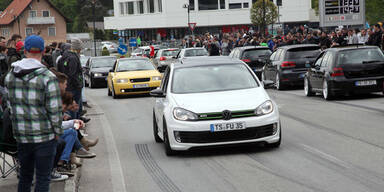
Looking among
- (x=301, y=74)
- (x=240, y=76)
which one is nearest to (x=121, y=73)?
(x=301, y=74)

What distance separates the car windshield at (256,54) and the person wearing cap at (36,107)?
73.3ft

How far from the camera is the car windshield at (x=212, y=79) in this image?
1065 centimetres

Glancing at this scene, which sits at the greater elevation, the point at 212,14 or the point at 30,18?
the point at 30,18

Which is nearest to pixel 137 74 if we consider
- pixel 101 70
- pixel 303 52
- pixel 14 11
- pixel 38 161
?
pixel 303 52

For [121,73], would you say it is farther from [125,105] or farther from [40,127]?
[40,127]

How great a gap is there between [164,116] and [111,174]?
1660mm

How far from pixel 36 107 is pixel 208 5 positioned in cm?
8763

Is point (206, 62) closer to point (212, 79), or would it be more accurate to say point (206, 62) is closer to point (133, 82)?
point (212, 79)

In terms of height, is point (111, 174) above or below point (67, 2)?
below

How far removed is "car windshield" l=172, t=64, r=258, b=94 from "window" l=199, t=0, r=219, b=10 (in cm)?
8186

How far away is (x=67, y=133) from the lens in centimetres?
848

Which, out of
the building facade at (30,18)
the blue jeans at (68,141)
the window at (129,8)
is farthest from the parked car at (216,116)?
the building facade at (30,18)

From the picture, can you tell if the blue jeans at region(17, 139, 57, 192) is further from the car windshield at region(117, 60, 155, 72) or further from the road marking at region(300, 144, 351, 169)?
the car windshield at region(117, 60, 155, 72)

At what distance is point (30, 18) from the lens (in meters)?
115
